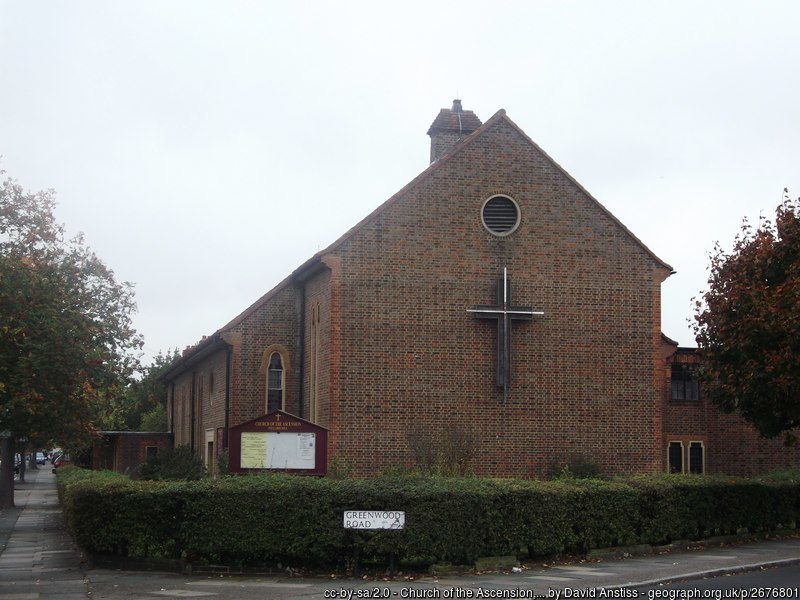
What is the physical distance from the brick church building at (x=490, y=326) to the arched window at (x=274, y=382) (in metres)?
1.37

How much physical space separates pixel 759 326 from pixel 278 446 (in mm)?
11650

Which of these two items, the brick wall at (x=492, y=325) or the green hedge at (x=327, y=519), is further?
the brick wall at (x=492, y=325)

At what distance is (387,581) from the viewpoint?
18094 millimetres

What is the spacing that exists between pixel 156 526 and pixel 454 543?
5.12m

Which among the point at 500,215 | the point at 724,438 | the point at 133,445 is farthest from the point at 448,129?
the point at 133,445

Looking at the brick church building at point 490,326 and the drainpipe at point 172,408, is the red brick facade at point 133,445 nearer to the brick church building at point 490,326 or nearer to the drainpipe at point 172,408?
the drainpipe at point 172,408

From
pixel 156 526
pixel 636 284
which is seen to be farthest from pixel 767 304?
pixel 156 526

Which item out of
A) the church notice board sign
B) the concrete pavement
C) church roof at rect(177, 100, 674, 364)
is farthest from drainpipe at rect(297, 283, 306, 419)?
the church notice board sign

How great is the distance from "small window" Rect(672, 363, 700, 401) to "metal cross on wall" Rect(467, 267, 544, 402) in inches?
408

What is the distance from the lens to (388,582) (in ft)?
59.0

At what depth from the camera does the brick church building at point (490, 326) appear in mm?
28938

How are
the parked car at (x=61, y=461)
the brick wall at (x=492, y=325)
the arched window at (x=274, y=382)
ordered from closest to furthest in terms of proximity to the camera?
the brick wall at (x=492, y=325), the arched window at (x=274, y=382), the parked car at (x=61, y=461)

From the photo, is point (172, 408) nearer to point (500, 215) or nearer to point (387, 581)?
point (500, 215)

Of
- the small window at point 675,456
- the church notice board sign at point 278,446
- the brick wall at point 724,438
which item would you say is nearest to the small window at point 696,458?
the brick wall at point 724,438
